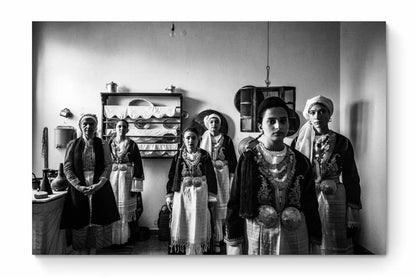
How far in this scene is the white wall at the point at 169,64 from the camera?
1876mm

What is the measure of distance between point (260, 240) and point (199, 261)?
0.98 feet

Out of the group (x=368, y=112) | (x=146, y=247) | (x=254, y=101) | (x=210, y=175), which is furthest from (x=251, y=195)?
(x=368, y=112)

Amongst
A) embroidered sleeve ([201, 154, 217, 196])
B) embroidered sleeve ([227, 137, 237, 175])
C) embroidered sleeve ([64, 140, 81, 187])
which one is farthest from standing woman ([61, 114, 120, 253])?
embroidered sleeve ([227, 137, 237, 175])

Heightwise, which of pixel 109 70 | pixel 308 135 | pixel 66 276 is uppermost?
pixel 109 70

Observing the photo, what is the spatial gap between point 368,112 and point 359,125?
7 centimetres

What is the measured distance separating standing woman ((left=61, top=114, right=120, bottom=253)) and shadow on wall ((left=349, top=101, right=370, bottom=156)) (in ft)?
3.58

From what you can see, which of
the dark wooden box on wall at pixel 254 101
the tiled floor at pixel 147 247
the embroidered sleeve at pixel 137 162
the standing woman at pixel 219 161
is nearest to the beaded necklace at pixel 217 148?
the standing woman at pixel 219 161

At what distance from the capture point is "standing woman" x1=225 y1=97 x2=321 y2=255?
1854mm

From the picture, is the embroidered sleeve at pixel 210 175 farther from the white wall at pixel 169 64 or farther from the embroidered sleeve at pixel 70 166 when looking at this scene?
the embroidered sleeve at pixel 70 166

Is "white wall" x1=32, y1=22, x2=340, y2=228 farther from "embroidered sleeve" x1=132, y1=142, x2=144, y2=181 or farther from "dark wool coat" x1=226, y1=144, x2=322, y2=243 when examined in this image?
"dark wool coat" x1=226, y1=144, x2=322, y2=243

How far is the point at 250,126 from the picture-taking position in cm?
187

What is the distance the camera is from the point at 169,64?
189cm
